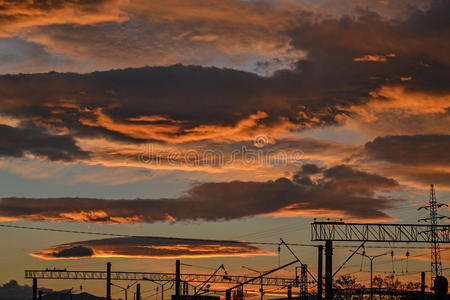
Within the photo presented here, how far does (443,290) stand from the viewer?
8694 centimetres

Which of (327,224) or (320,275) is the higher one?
(327,224)

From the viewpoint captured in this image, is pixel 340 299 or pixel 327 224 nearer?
pixel 327 224

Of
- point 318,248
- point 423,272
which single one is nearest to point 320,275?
point 318,248

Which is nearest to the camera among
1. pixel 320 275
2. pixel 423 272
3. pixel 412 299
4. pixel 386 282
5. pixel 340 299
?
pixel 320 275

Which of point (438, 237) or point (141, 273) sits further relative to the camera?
point (141, 273)

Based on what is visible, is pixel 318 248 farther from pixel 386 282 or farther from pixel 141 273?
pixel 386 282

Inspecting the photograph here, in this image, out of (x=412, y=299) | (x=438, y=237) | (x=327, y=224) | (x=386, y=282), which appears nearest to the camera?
(x=327, y=224)

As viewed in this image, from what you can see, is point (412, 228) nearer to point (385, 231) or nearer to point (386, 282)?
point (385, 231)

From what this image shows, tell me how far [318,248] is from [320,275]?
3.33m

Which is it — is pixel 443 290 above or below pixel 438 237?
below

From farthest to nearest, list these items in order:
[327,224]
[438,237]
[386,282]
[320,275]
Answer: [386,282] < [438,237] < [327,224] < [320,275]

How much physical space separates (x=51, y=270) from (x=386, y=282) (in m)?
94.8

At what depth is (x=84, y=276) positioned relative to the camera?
475 feet

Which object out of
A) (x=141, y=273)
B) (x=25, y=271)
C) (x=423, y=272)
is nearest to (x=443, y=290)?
(x=423, y=272)
